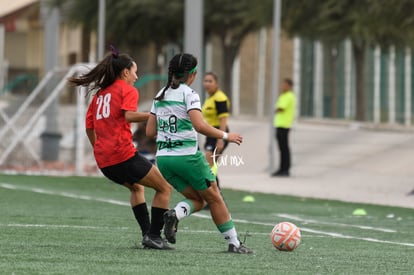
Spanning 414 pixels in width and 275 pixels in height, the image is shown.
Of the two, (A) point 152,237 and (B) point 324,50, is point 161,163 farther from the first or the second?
(B) point 324,50

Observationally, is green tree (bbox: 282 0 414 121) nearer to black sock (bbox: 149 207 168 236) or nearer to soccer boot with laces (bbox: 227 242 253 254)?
black sock (bbox: 149 207 168 236)

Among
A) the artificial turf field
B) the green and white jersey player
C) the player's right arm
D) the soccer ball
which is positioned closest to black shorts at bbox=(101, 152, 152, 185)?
the green and white jersey player

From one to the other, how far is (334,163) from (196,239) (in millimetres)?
20832

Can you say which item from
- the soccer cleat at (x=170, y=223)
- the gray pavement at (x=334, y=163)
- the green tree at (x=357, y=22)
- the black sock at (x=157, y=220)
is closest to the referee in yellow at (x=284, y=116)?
the gray pavement at (x=334, y=163)

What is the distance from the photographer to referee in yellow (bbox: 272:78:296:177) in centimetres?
2933

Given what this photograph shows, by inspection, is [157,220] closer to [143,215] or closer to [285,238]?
[143,215]

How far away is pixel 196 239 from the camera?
1412cm

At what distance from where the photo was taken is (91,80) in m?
12.6

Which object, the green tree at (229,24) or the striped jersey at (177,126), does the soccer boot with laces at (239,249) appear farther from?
the green tree at (229,24)

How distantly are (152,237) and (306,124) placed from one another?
33.5 meters

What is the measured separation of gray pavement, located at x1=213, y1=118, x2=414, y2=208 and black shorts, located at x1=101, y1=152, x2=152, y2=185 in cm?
1073

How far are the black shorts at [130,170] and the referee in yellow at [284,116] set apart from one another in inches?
661

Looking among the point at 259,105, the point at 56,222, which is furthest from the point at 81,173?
the point at 259,105

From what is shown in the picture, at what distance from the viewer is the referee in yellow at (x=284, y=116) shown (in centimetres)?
2933
